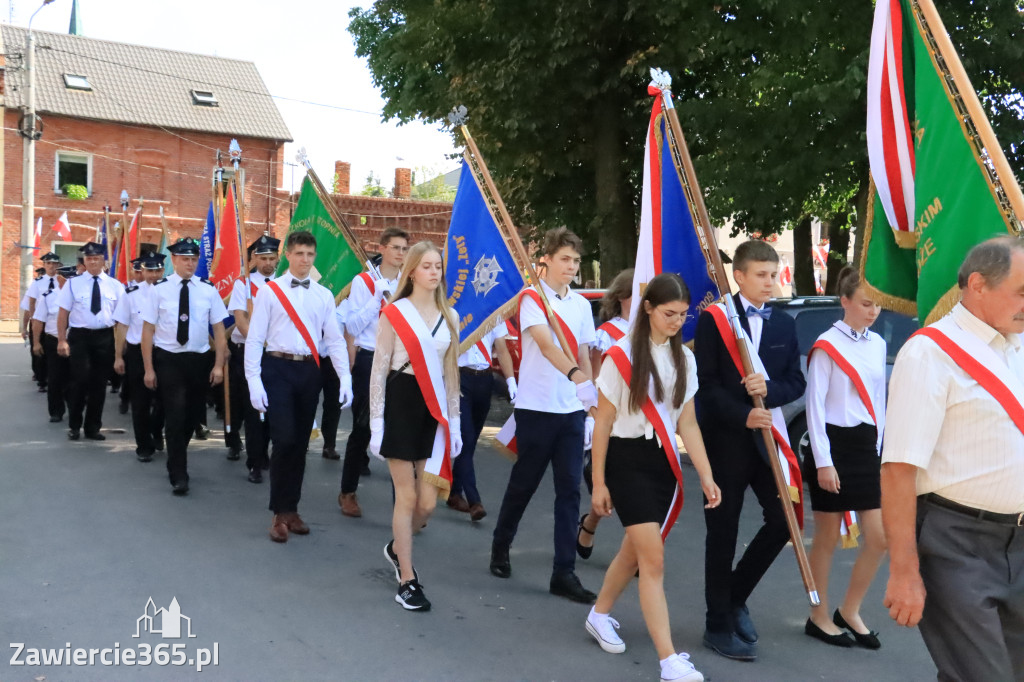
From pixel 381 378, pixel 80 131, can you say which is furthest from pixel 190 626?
pixel 80 131

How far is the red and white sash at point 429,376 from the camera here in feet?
19.5

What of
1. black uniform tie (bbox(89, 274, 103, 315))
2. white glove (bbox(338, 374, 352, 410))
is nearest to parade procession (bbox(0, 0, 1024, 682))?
white glove (bbox(338, 374, 352, 410))

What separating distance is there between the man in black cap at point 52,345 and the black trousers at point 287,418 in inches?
257

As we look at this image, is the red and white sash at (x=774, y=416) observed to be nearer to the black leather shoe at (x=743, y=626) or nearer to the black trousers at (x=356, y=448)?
the black leather shoe at (x=743, y=626)

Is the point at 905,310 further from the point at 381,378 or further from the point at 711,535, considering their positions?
the point at 381,378

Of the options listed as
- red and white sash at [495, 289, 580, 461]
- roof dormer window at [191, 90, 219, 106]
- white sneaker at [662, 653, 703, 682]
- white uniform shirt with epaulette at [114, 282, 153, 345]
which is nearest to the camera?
white sneaker at [662, 653, 703, 682]

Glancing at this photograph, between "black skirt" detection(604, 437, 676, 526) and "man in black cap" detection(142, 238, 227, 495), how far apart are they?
475cm

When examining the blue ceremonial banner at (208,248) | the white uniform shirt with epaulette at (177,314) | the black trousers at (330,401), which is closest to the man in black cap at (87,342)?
the blue ceremonial banner at (208,248)

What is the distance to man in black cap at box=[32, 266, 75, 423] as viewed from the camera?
1290 centimetres

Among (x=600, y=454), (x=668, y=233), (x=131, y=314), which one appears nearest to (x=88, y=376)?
(x=131, y=314)

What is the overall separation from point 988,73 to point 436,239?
29.5m

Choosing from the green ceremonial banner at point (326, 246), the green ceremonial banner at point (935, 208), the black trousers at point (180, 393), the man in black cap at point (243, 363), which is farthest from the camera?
the green ceremonial banner at point (326, 246)

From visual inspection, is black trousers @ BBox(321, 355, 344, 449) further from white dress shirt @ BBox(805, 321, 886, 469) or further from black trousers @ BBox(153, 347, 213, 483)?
white dress shirt @ BBox(805, 321, 886, 469)

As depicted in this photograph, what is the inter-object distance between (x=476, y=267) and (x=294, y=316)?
1.29 meters
